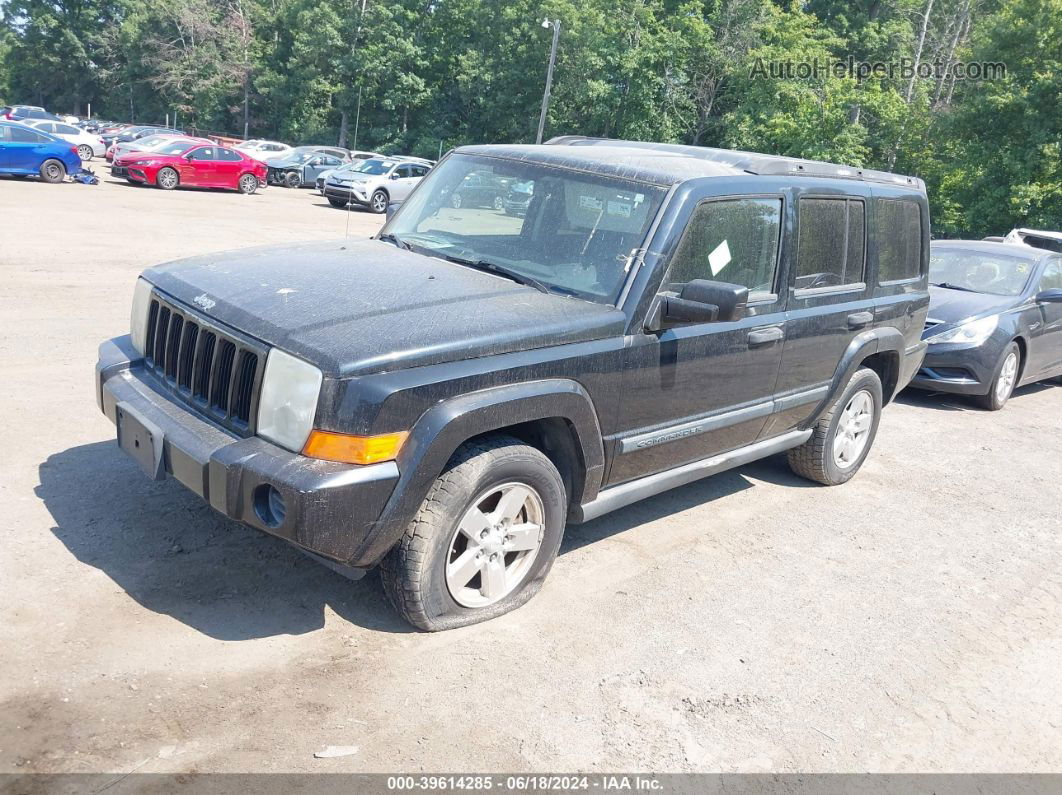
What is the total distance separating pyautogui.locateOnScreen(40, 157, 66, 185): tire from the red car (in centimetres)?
254

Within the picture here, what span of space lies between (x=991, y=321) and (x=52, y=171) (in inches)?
922

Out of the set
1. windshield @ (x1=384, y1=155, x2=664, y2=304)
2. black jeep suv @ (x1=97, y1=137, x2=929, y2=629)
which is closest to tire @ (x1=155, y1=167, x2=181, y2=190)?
black jeep suv @ (x1=97, y1=137, x2=929, y2=629)

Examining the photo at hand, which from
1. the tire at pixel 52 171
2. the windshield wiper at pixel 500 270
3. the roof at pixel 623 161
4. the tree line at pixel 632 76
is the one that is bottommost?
the tire at pixel 52 171

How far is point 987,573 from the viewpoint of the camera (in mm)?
5230

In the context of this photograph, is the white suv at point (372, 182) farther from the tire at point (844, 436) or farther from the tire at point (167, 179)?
the tire at point (844, 436)

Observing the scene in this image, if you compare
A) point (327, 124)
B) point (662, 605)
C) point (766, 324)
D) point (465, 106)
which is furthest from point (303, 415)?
point (327, 124)

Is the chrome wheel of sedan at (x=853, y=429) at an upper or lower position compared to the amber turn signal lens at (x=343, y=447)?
lower

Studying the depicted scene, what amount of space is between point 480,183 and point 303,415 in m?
2.16

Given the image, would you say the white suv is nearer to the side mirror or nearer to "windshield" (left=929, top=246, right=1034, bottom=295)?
"windshield" (left=929, top=246, right=1034, bottom=295)

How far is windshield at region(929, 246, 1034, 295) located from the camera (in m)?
9.84

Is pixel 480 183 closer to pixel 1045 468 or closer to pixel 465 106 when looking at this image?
pixel 1045 468

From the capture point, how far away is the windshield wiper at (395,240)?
4.93m

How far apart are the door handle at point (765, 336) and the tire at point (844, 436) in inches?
42.2

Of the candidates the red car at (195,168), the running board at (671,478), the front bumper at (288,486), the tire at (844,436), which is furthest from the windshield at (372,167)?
the front bumper at (288,486)
